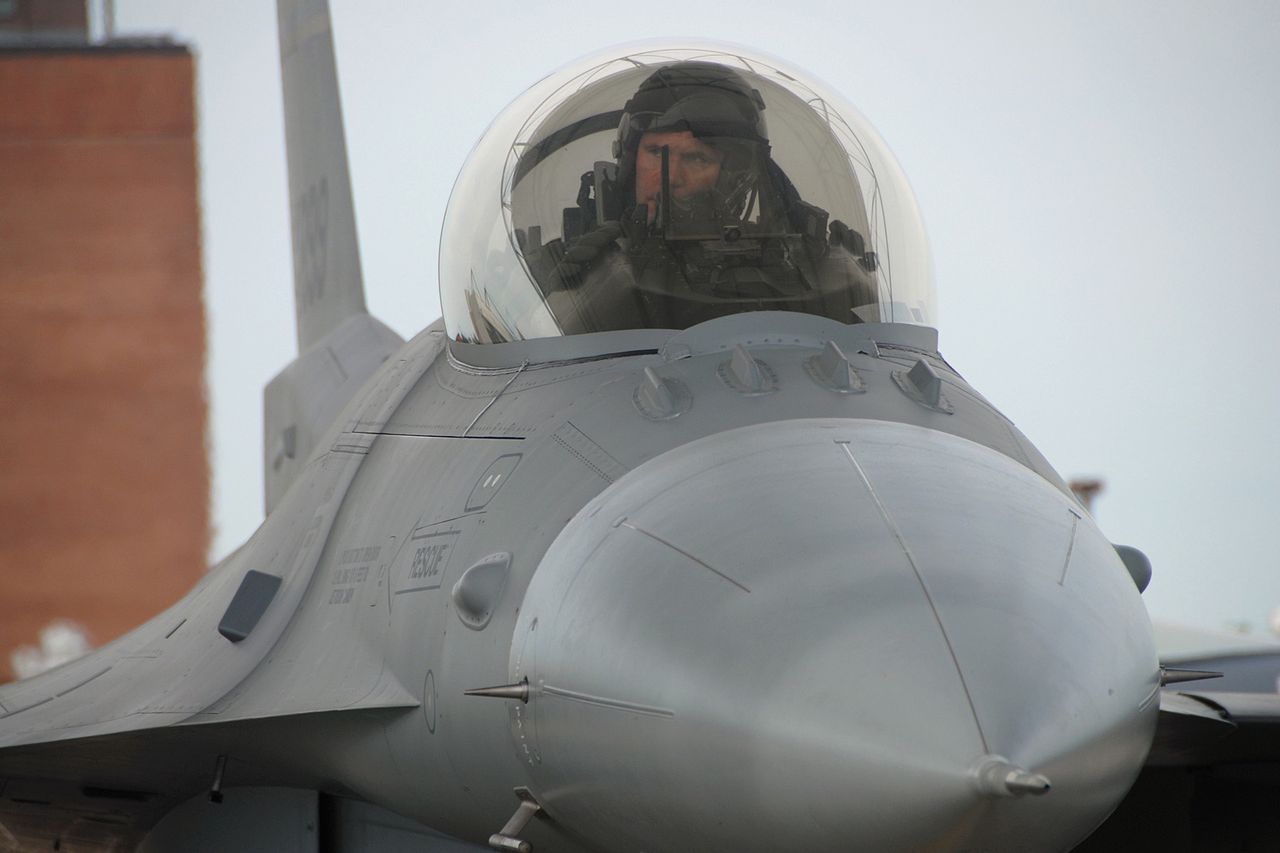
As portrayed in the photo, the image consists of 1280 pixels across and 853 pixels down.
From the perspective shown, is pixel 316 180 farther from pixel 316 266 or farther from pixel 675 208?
pixel 675 208

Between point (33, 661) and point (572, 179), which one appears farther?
point (33, 661)

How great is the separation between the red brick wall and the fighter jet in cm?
2183

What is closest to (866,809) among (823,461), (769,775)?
(769,775)

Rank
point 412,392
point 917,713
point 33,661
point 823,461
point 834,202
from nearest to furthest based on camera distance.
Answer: point 917,713 → point 823,461 → point 834,202 → point 412,392 → point 33,661

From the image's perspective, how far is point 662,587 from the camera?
2912 millimetres

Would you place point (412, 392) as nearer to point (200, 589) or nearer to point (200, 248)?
point (200, 589)

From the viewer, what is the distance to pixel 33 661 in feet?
83.8

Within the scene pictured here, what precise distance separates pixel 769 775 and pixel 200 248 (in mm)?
25718

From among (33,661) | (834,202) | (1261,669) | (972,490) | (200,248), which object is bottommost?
(33,661)

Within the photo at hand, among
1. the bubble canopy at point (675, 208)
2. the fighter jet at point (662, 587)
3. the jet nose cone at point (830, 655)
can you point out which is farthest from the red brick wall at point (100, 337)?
the jet nose cone at point (830, 655)

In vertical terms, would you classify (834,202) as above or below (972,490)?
above

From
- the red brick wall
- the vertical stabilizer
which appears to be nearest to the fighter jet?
the vertical stabilizer

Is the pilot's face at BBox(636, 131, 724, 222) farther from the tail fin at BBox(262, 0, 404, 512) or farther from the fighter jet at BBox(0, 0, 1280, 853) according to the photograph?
the tail fin at BBox(262, 0, 404, 512)

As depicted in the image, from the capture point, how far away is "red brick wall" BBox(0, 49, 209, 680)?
2631cm
